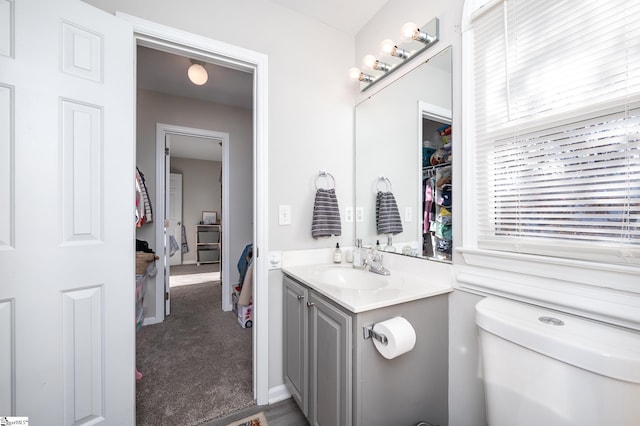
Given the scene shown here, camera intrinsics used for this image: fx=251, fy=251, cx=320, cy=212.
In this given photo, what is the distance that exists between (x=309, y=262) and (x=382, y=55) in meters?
1.48

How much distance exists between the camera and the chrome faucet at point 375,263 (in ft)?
4.97

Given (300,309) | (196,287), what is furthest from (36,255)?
(196,287)

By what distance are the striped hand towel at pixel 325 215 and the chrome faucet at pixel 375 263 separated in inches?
11.4

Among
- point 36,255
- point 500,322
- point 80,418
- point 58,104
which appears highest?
point 58,104

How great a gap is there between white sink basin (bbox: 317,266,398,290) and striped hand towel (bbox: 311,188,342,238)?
249mm

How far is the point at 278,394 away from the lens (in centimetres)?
162

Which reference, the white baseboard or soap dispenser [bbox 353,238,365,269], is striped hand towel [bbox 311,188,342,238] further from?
the white baseboard

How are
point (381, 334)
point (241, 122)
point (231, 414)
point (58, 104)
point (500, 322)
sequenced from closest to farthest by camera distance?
point (500, 322) < point (381, 334) < point (58, 104) < point (231, 414) < point (241, 122)

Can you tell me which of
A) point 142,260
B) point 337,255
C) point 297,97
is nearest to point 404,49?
point 297,97

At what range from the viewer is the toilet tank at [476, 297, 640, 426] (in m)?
0.61

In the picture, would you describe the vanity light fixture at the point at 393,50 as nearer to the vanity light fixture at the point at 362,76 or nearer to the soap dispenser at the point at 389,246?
the vanity light fixture at the point at 362,76

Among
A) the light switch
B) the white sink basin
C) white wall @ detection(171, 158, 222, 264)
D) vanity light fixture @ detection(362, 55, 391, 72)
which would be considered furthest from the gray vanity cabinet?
white wall @ detection(171, 158, 222, 264)

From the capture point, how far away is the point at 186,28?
141 centimetres

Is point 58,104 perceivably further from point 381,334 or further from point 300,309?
point 381,334
